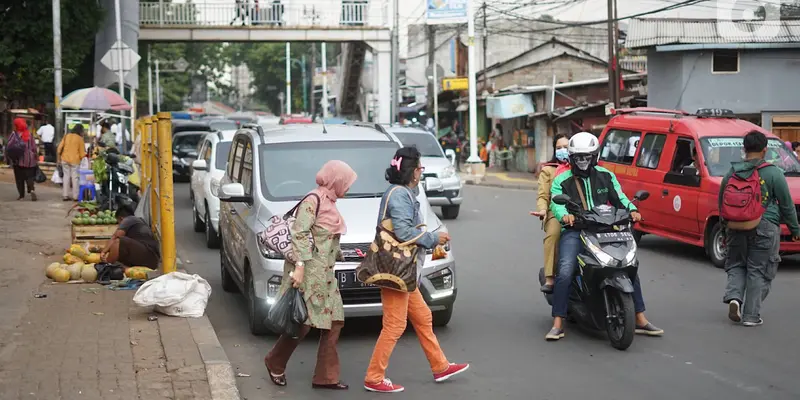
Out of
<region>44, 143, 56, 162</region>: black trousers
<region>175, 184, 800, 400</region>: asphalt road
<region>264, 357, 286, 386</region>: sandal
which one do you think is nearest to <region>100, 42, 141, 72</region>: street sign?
<region>44, 143, 56, 162</region>: black trousers

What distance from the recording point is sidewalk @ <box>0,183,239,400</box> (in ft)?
21.3

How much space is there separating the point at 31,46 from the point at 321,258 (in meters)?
27.7

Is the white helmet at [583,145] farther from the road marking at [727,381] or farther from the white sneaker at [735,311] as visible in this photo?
the white sneaker at [735,311]

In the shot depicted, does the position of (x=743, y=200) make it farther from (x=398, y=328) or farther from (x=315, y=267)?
(x=315, y=267)

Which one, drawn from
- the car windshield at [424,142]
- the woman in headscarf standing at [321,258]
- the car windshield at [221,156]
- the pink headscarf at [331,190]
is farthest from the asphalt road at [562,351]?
the car windshield at [424,142]

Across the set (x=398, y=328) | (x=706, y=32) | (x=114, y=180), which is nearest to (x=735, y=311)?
(x=398, y=328)

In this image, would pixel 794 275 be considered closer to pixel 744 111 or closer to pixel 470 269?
pixel 470 269

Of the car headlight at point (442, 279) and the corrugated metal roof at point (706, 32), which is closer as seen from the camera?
the car headlight at point (442, 279)

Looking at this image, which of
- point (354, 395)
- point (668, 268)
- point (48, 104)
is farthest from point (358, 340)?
point (48, 104)

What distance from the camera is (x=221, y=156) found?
53.4ft

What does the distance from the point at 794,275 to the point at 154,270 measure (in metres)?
7.76

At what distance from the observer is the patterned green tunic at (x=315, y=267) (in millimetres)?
6629

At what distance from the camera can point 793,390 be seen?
6848 millimetres

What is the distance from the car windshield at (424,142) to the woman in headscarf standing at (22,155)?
791 centimetres
